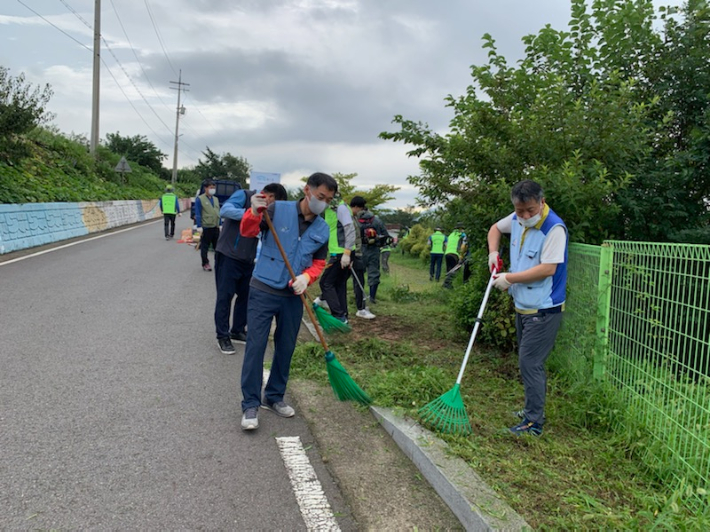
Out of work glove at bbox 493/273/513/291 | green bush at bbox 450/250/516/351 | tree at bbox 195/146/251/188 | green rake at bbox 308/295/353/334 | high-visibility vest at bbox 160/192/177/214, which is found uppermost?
tree at bbox 195/146/251/188

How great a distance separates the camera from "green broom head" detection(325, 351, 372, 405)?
4172mm

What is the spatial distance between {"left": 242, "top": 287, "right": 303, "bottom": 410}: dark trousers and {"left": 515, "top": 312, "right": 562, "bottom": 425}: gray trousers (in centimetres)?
171

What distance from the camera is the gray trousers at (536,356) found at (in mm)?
3666

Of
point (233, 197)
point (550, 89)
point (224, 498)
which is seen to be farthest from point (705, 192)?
point (224, 498)

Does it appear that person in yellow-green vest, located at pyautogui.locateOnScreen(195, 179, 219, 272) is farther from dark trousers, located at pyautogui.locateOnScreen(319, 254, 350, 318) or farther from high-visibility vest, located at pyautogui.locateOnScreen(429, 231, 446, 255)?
high-visibility vest, located at pyautogui.locateOnScreen(429, 231, 446, 255)

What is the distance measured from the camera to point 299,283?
12.5 ft

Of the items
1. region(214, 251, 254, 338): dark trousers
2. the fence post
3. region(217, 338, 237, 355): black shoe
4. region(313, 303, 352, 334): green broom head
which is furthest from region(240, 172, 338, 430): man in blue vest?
the fence post

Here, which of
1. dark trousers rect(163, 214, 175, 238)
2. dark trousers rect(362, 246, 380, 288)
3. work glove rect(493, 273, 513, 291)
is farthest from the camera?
dark trousers rect(163, 214, 175, 238)

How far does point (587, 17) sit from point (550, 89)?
1469 millimetres

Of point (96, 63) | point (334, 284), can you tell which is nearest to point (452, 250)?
point (334, 284)

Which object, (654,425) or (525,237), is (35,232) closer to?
(525,237)

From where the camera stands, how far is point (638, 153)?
5.06m

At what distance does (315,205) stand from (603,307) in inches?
91.3

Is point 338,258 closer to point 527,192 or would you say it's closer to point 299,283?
point 299,283
